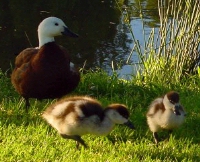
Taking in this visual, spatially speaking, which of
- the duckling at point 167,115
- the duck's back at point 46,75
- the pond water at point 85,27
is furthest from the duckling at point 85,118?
the pond water at point 85,27

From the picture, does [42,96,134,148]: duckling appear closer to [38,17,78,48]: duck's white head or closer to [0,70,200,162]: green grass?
[0,70,200,162]: green grass

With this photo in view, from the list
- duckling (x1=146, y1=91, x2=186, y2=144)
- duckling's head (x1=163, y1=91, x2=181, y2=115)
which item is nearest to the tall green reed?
duckling (x1=146, y1=91, x2=186, y2=144)

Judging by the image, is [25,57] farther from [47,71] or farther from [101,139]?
[101,139]

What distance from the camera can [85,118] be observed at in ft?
16.5

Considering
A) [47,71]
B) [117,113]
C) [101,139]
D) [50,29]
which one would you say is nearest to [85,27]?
[50,29]

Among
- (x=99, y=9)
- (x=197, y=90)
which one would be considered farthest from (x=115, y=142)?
(x=99, y=9)

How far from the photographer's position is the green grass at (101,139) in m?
4.98

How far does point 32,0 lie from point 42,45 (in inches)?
439

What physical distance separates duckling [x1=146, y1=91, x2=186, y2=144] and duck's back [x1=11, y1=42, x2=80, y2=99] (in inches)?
48.1

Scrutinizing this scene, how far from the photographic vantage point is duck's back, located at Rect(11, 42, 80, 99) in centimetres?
621

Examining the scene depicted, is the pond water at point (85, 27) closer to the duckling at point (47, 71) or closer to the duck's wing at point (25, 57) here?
the duck's wing at point (25, 57)

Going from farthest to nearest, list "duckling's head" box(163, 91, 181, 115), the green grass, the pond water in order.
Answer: the pond water → "duckling's head" box(163, 91, 181, 115) → the green grass

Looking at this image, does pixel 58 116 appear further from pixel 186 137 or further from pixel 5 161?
pixel 186 137

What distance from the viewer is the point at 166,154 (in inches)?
203
